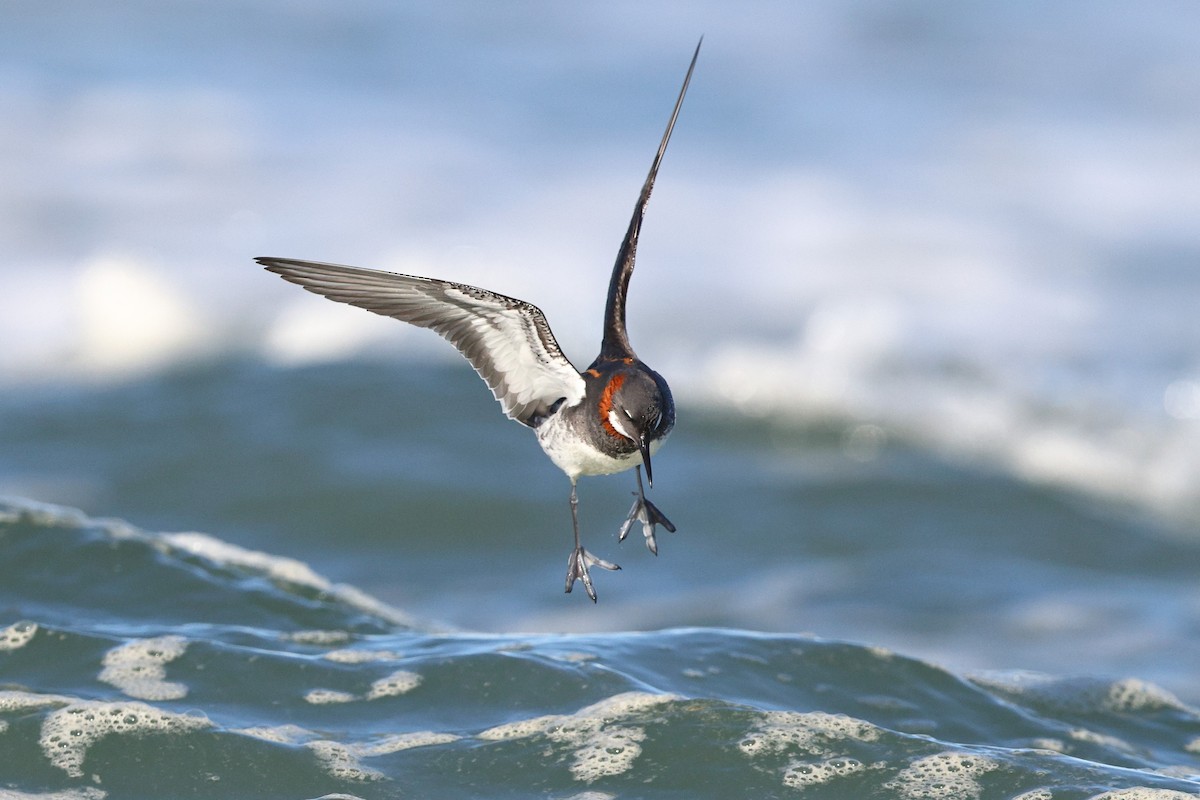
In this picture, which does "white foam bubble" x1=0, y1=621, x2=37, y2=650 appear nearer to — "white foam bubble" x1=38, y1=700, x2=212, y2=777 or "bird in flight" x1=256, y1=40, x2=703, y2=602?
"white foam bubble" x1=38, y1=700, x2=212, y2=777

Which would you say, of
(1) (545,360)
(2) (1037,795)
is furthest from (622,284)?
(2) (1037,795)

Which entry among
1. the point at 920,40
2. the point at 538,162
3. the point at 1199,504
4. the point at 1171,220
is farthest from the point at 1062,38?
the point at 1199,504

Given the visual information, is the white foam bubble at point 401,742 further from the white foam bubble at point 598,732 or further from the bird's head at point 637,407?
the bird's head at point 637,407

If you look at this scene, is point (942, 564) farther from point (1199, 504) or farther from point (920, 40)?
point (920, 40)

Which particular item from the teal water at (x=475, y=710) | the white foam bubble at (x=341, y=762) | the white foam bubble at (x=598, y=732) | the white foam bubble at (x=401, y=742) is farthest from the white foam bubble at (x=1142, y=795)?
the white foam bubble at (x=341, y=762)

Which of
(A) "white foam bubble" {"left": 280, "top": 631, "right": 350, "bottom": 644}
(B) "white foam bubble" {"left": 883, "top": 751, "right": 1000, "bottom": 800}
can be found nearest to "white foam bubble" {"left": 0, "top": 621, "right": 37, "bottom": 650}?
(A) "white foam bubble" {"left": 280, "top": 631, "right": 350, "bottom": 644}
